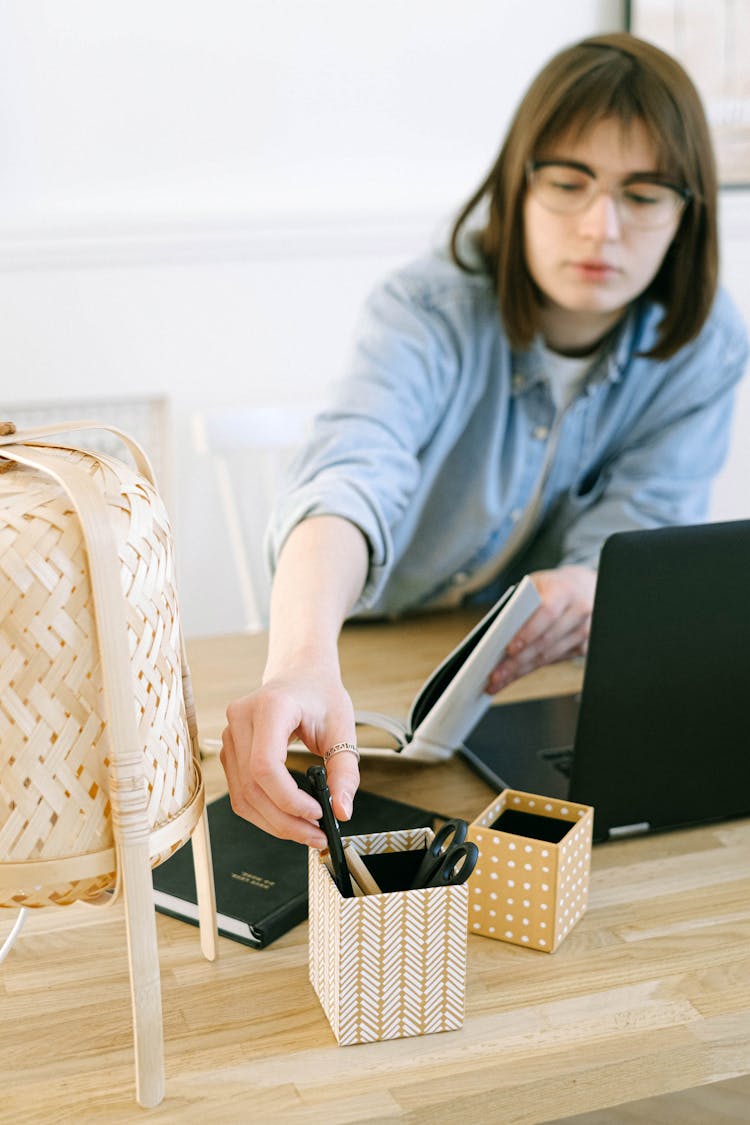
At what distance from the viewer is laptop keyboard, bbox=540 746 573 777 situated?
3.48 ft

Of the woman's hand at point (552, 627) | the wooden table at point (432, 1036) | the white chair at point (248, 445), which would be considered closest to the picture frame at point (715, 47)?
the white chair at point (248, 445)

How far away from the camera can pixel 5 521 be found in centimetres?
60

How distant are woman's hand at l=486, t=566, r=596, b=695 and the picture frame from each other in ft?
6.19

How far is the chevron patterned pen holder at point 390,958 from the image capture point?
2.23 ft

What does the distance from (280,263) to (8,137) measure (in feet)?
1.93

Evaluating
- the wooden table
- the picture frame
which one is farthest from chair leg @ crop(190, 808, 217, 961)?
the picture frame

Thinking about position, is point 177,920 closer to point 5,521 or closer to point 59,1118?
point 59,1118

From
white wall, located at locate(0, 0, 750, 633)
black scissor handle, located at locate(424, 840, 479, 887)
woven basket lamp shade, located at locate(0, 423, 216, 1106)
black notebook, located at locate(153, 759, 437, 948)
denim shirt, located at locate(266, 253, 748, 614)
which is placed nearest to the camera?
woven basket lamp shade, located at locate(0, 423, 216, 1106)

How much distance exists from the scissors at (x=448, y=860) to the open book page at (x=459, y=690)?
0.22 m

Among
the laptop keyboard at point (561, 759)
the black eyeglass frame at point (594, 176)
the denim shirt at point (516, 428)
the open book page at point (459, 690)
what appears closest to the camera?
the open book page at point (459, 690)

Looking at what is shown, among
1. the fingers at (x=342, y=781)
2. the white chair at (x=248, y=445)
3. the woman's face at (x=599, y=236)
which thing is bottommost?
the white chair at (x=248, y=445)

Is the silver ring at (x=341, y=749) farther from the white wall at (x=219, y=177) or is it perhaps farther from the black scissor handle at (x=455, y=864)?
the white wall at (x=219, y=177)

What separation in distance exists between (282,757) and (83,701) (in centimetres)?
14

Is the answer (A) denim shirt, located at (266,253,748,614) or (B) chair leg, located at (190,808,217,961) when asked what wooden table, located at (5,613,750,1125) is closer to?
(B) chair leg, located at (190,808,217,961)
